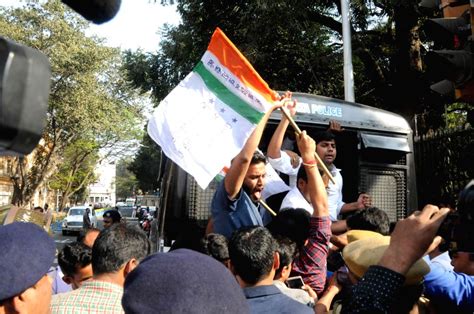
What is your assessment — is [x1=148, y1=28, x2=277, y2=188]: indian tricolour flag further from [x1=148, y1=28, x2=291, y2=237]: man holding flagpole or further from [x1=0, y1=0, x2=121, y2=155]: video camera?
[x1=0, y1=0, x2=121, y2=155]: video camera

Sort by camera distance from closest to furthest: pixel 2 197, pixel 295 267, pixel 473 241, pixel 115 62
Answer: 1. pixel 473 241
2. pixel 295 267
3. pixel 115 62
4. pixel 2 197

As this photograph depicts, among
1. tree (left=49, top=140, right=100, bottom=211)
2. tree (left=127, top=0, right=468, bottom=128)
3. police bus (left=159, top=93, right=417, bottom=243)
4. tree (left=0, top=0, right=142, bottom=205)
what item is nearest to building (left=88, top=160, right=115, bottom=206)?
tree (left=49, top=140, right=100, bottom=211)

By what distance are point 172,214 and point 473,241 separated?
453 centimetres

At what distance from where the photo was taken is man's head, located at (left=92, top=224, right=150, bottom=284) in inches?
118

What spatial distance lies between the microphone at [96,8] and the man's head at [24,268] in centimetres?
94

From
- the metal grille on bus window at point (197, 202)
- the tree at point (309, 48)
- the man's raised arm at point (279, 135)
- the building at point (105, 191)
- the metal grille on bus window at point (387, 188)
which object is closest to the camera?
the man's raised arm at point (279, 135)

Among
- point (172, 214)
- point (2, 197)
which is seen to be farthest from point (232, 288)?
point (2, 197)

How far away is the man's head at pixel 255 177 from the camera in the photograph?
157 inches

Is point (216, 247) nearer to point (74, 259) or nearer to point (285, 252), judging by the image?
point (285, 252)

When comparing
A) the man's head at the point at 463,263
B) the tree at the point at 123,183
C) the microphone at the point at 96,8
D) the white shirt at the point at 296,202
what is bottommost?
the man's head at the point at 463,263

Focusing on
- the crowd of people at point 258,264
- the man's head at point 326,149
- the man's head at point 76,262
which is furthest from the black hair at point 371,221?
the man's head at point 76,262

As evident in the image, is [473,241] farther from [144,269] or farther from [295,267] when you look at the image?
[295,267]

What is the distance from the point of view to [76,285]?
3.96 metres

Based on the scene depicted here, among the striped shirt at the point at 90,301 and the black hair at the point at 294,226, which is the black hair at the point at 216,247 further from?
the striped shirt at the point at 90,301
